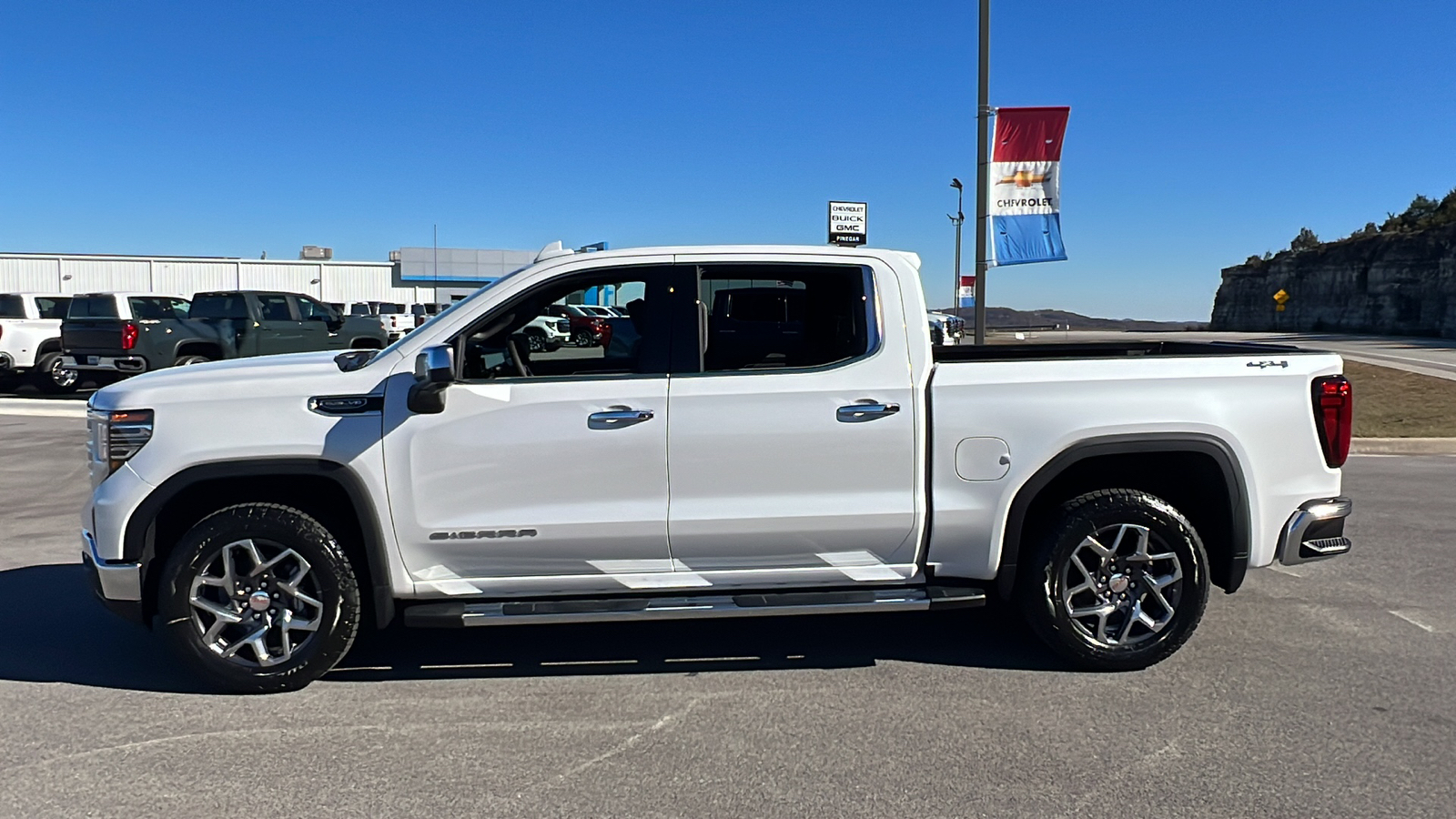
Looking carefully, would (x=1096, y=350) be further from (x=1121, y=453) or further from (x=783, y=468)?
(x=783, y=468)

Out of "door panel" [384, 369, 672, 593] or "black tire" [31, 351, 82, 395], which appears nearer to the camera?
"door panel" [384, 369, 672, 593]

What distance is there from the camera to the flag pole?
1402 cm

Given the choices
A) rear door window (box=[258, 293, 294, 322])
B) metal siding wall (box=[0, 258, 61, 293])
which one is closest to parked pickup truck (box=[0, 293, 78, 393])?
rear door window (box=[258, 293, 294, 322])

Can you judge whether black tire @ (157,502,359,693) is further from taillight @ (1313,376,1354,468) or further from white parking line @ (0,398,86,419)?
white parking line @ (0,398,86,419)

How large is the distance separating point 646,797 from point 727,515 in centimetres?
128

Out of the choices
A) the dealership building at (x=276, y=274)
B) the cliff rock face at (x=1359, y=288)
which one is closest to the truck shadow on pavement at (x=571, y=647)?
the cliff rock face at (x=1359, y=288)

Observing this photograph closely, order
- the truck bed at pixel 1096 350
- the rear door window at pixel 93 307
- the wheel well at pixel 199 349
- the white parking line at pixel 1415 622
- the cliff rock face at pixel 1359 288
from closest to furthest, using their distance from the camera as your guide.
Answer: the truck bed at pixel 1096 350
the white parking line at pixel 1415 622
the wheel well at pixel 199 349
the rear door window at pixel 93 307
the cliff rock face at pixel 1359 288

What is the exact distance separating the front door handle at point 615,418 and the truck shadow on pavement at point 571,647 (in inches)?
47.0

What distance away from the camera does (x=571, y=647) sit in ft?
16.3

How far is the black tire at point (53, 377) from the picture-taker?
17.0 m

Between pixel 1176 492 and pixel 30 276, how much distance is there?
67.3m

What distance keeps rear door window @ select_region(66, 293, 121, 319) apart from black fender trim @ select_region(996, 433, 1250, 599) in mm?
18195

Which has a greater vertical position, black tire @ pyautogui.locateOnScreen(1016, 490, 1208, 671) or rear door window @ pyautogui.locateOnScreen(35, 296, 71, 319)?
rear door window @ pyautogui.locateOnScreen(35, 296, 71, 319)

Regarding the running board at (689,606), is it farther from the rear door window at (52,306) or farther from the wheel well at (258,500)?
the rear door window at (52,306)
